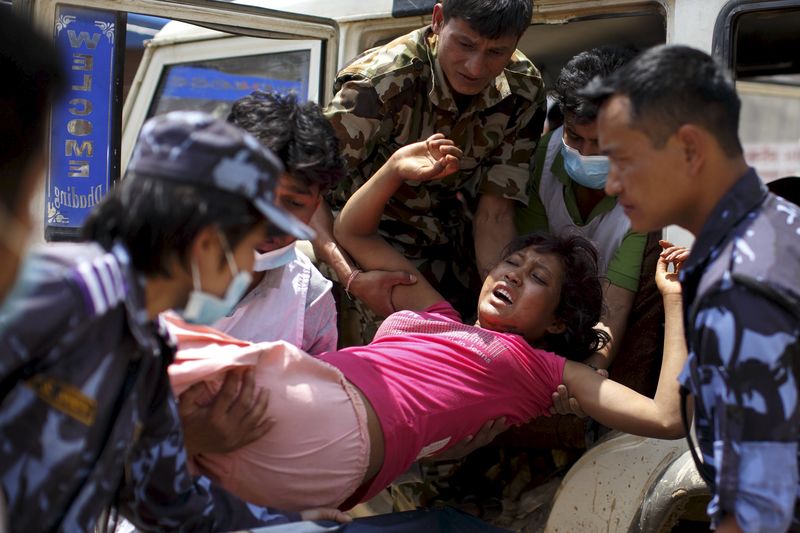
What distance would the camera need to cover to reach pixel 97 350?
174 centimetres

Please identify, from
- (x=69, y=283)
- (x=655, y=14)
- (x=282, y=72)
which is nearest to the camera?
(x=69, y=283)

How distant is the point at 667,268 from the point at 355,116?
115 cm

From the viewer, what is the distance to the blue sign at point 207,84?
446 centimetres

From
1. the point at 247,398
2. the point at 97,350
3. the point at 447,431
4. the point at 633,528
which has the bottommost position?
the point at 633,528

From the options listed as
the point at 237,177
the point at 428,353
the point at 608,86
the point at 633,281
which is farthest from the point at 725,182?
the point at 633,281

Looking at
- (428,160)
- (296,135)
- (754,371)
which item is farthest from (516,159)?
(754,371)

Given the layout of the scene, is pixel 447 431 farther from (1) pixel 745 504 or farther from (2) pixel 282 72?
(2) pixel 282 72

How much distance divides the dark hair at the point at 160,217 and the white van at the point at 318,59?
1692 mm

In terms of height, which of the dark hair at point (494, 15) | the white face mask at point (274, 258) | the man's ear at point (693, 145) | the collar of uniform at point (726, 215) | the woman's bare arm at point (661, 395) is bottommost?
the woman's bare arm at point (661, 395)

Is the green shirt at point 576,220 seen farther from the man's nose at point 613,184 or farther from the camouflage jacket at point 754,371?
the camouflage jacket at point 754,371

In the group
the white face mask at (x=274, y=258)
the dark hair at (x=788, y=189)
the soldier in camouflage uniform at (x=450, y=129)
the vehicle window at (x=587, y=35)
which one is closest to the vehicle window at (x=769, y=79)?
the vehicle window at (x=587, y=35)

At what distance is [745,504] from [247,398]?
3.67 ft

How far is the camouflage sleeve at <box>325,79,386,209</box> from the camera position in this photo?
3277 mm

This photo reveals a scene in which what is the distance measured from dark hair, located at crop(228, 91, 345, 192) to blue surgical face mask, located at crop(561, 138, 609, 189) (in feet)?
3.05
